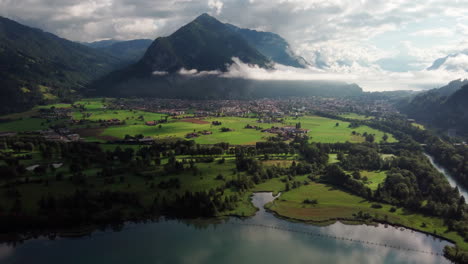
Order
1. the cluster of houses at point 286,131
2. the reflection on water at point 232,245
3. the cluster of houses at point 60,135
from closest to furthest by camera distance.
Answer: the reflection on water at point 232,245 < the cluster of houses at point 60,135 < the cluster of houses at point 286,131

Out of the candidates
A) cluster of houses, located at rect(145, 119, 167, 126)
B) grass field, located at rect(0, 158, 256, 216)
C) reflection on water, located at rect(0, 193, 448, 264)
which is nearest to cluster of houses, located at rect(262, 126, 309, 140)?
cluster of houses, located at rect(145, 119, 167, 126)

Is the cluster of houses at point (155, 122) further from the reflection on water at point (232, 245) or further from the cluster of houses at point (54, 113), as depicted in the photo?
the reflection on water at point (232, 245)

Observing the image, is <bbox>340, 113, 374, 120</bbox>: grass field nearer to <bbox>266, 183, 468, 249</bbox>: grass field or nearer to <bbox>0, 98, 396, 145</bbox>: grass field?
<bbox>0, 98, 396, 145</bbox>: grass field

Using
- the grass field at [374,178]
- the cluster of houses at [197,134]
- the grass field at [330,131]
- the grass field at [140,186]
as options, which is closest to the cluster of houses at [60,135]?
the grass field at [140,186]

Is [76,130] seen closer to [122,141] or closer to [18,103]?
[122,141]

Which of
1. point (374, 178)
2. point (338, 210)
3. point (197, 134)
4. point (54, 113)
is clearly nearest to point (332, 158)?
point (374, 178)

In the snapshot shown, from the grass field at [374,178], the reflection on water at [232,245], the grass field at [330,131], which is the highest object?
the grass field at [330,131]

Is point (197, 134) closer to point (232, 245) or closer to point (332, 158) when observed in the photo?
point (332, 158)
